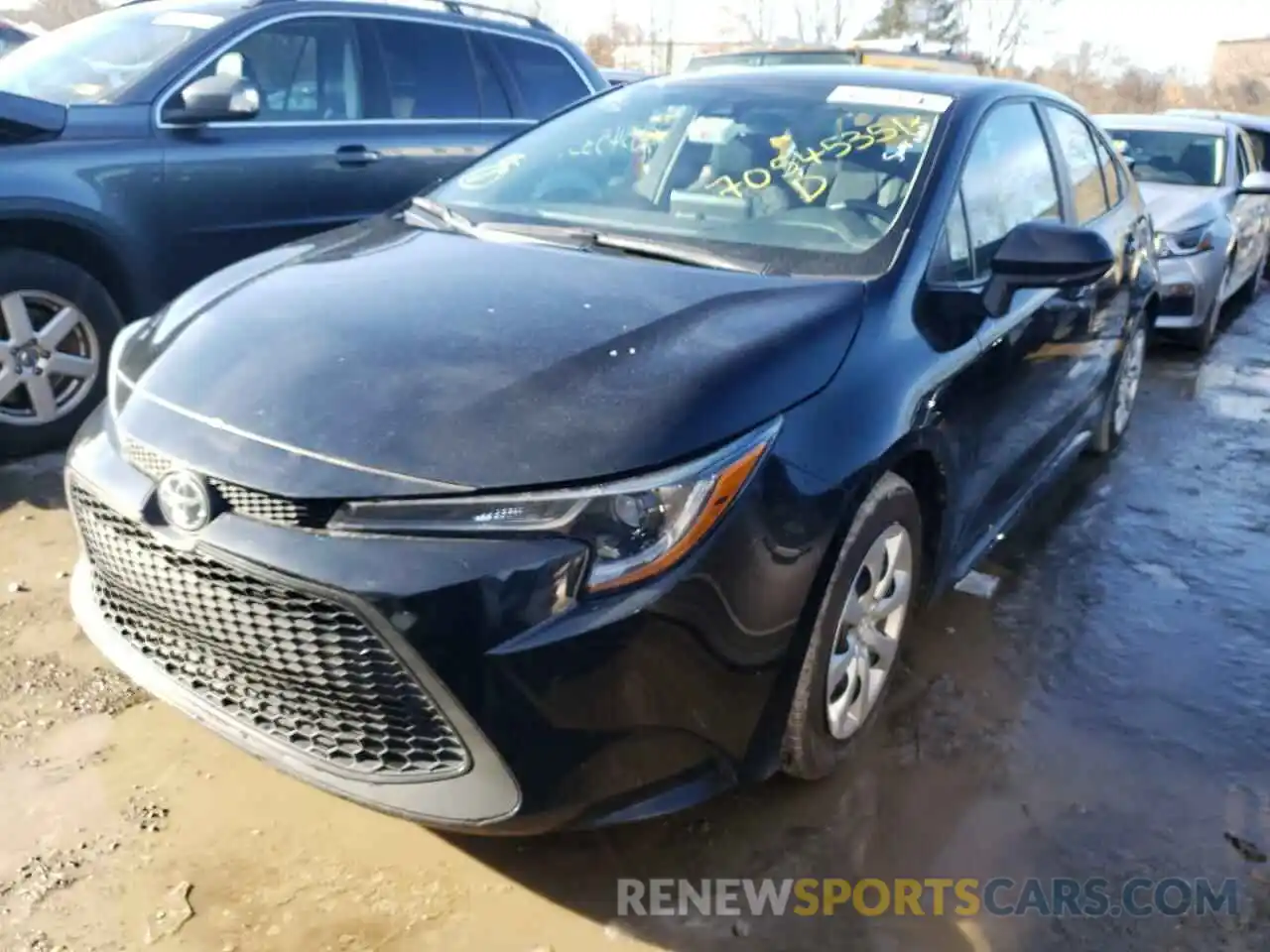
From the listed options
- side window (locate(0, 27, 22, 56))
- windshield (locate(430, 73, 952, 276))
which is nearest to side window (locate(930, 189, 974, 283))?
windshield (locate(430, 73, 952, 276))

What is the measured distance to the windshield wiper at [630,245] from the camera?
9.01 ft

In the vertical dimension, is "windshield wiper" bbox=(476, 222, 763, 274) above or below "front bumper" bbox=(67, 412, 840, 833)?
above

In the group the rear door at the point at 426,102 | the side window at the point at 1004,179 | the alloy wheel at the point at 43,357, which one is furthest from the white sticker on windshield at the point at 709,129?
the alloy wheel at the point at 43,357

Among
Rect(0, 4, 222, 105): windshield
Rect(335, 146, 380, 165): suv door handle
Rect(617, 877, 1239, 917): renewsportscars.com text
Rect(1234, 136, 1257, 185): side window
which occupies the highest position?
Rect(0, 4, 222, 105): windshield

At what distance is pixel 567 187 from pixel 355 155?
78.2 inches

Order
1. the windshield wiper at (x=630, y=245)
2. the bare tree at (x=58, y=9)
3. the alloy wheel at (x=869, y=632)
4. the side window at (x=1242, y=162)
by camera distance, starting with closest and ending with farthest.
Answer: the alloy wheel at (x=869, y=632)
the windshield wiper at (x=630, y=245)
the side window at (x=1242, y=162)
the bare tree at (x=58, y=9)

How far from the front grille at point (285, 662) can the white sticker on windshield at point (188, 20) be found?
10.1 ft

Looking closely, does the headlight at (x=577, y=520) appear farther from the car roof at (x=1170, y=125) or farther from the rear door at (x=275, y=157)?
the car roof at (x=1170, y=125)

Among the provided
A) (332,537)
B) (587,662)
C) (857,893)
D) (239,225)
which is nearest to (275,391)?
(332,537)

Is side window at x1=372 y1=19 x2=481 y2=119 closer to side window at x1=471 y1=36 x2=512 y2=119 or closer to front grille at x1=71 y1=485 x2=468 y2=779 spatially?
side window at x1=471 y1=36 x2=512 y2=119

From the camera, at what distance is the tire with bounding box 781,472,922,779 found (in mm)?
2309

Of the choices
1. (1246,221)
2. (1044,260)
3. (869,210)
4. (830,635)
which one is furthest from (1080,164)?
(1246,221)

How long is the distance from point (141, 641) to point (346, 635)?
2.17ft

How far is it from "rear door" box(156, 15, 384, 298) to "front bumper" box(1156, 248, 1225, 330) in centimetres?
474
